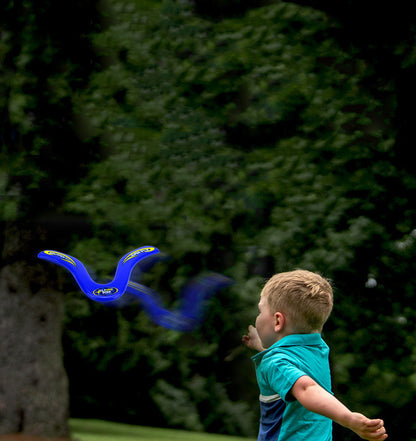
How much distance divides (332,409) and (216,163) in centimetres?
515

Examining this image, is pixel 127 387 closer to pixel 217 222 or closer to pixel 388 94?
pixel 217 222

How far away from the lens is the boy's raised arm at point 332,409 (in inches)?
83.3

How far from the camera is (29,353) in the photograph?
7.51m

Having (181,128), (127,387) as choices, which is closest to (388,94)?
(181,128)

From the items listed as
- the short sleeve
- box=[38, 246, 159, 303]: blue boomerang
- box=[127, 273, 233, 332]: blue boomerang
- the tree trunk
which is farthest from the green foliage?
the short sleeve

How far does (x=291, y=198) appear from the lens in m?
7.12

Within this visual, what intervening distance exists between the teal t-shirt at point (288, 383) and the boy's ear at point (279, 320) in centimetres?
4

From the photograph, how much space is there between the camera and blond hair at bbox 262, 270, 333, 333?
2432 millimetres

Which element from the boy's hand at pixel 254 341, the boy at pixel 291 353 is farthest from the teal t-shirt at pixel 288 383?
the boy's hand at pixel 254 341

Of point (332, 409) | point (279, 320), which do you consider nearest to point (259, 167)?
point (279, 320)

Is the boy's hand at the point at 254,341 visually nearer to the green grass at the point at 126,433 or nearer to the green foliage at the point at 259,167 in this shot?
the green foliage at the point at 259,167

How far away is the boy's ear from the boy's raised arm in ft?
0.78

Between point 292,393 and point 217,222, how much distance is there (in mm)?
4828

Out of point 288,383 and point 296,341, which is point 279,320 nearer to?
point 296,341
